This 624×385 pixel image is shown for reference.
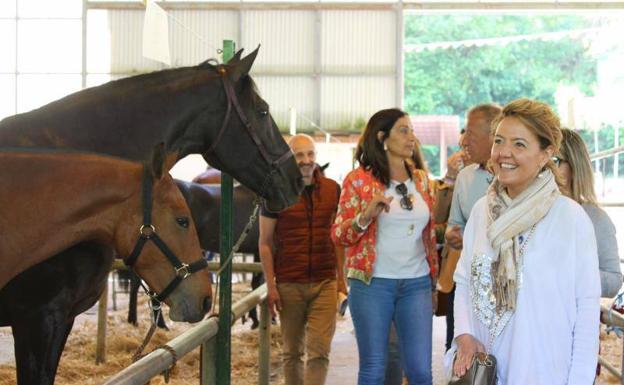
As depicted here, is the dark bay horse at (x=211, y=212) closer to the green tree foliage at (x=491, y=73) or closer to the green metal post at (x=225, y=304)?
the green metal post at (x=225, y=304)

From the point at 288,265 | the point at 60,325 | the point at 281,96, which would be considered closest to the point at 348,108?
the point at 281,96

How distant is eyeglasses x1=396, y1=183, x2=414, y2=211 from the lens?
4027 millimetres

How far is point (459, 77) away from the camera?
111ft

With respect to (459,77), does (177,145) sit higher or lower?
lower

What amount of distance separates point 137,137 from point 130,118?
0.25ft

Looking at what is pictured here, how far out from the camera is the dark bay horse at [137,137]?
9.91 feet

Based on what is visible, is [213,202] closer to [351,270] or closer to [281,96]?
[351,270]

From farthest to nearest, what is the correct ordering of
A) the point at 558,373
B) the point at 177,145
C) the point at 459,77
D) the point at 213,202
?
the point at 459,77 < the point at 213,202 < the point at 177,145 < the point at 558,373

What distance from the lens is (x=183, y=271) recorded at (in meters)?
2.58

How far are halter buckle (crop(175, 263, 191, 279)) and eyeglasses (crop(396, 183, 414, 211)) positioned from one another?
5.39ft

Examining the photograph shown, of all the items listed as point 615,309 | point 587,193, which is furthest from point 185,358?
point 587,193

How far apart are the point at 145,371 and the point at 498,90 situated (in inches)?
1287

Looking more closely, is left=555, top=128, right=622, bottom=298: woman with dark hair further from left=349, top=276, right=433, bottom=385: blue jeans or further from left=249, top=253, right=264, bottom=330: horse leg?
left=249, top=253, right=264, bottom=330: horse leg

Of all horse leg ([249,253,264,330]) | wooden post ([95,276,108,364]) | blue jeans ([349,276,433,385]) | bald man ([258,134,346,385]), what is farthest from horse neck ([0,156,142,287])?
horse leg ([249,253,264,330])
